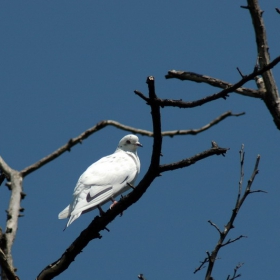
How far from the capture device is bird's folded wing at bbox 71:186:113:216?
317 inches

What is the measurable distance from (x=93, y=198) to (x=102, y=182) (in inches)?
18.5

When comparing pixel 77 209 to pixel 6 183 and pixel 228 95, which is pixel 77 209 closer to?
pixel 6 183

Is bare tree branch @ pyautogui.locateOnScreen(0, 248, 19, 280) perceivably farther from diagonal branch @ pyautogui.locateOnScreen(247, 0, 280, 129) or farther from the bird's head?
the bird's head

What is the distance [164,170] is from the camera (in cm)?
531

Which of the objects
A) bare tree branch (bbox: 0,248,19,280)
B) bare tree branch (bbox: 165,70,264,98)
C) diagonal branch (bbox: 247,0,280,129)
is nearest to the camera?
bare tree branch (bbox: 0,248,19,280)

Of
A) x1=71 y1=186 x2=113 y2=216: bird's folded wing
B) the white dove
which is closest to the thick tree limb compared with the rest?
the white dove

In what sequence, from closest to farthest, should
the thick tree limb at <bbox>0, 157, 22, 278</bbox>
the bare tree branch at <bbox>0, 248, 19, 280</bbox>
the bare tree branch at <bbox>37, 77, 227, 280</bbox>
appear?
the bare tree branch at <bbox>37, 77, 227, 280</bbox>, the bare tree branch at <bbox>0, 248, 19, 280</bbox>, the thick tree limb at <bbox>0, 157, 22, 278</bbox>

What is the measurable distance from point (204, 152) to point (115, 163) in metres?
4.41

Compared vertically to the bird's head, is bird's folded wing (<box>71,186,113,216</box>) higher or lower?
lower

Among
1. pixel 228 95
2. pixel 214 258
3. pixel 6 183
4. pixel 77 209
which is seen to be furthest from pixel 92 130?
pixel 214 258

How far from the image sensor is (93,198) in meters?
8.35

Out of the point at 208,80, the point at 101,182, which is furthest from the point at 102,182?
the point at 208,80

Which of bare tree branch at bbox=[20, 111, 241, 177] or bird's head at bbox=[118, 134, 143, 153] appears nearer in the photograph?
bare tree branch at bbox=[20, 111, 241, 177]

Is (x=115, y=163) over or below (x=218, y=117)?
over
